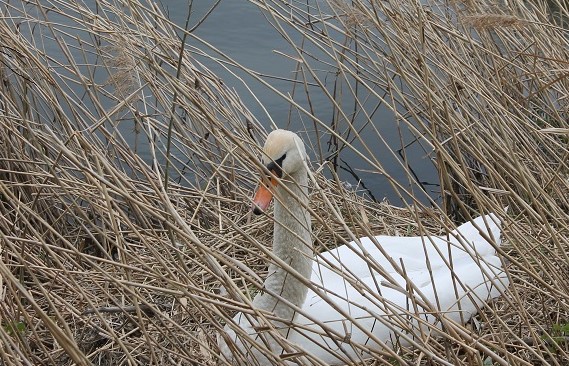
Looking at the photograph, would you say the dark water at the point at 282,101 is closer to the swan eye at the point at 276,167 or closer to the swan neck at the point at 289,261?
the swan neck at the point at 289,261

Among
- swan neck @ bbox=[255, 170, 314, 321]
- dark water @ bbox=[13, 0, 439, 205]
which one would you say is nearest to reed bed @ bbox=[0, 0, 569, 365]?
swan neck @ bbox=[255, 170, 314, 321]

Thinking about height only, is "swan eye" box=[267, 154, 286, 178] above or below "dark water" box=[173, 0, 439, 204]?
below

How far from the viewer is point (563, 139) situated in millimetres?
5086

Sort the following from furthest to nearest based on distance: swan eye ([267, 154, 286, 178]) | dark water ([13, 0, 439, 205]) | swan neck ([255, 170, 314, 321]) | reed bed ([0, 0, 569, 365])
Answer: dark water ([13, 0, 439, 205]) < swan neck ([255, 170, 314, 321]) < swan eye ([267, 154, 286, 178]) < reed bed ([0, 0, 569, 365])

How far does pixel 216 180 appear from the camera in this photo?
15.9 ft

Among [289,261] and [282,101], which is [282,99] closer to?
[282,101]

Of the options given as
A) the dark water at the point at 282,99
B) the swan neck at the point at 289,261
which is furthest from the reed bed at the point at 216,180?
the dark water at the point at 282,99

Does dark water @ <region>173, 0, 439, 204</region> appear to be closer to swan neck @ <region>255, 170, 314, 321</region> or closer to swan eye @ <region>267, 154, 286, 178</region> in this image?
swan neck @ <region>255, 170, 314, 321</region>

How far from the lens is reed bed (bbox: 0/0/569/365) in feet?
8.01

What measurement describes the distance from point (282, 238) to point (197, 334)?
0.46 m

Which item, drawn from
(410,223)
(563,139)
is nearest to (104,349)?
(410,223)

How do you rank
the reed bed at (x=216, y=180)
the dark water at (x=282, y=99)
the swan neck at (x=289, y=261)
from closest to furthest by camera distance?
the reed bed at (x=216, y=180), the swan neck at (x=289, y=261), the dark water at (x=282, y=99)

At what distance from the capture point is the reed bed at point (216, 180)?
244 cm

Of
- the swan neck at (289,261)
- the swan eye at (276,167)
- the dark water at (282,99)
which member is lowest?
the swan neck at (289,261)
